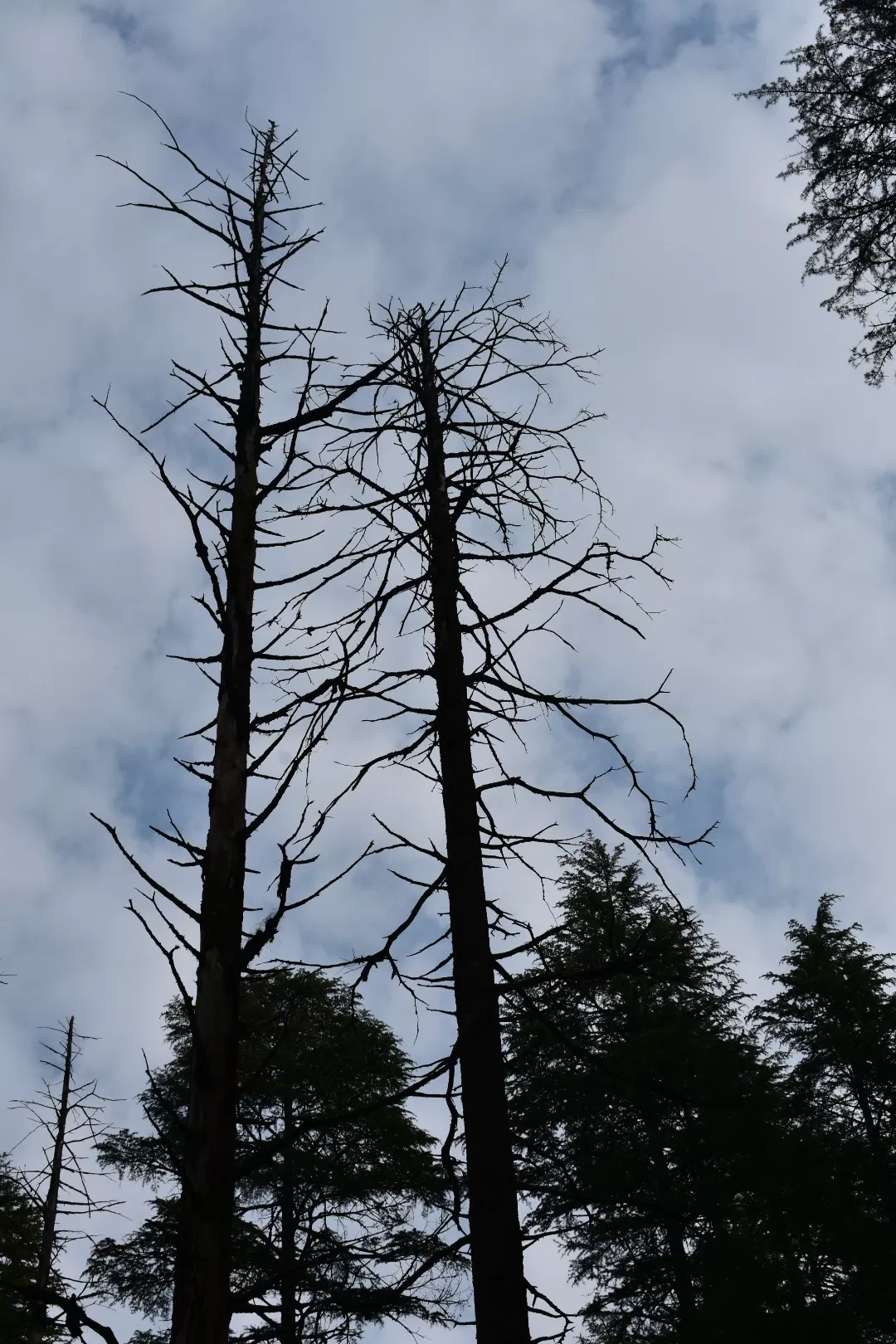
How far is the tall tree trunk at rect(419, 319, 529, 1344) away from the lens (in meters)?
3.91

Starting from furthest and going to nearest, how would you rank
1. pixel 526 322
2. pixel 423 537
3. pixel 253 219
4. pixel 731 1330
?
pixel 731 1330
pixel 526 322
pixel 423 537
pixel 253 219

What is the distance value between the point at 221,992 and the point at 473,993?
5.19 ft

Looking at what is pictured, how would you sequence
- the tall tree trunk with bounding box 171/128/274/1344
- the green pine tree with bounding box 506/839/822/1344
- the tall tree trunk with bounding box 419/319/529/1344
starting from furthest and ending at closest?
1. the green pine tree with bounding box 506/839/822/1344
2. the tall tree trunk with bounding box 419/319/529/1344
3. the tall tree trunk with bounding box 171/128/274/1344

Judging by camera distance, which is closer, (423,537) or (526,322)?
(423,537)

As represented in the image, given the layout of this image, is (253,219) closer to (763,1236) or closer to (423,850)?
(423,850)

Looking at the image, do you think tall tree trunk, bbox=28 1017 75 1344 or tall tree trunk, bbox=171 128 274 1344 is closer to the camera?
tall tree trunk, bbox=171 128 274 1344

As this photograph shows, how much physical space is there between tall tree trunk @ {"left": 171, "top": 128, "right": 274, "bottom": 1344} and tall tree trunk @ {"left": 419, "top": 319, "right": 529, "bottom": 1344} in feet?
3.71

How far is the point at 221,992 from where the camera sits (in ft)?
10.8

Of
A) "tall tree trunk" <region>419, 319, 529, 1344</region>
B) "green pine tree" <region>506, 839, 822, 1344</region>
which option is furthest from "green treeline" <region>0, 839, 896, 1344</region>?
"tall tree trunk" <region>419, 319, 529, 1344</region>

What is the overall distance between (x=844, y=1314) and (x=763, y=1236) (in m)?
1.39

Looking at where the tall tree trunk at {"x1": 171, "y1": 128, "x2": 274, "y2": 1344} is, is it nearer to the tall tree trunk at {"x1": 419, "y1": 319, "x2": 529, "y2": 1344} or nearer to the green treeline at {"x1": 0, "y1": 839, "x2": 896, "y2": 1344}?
the tall tree trunk at {"x1": 419, "y1": 319, "x2": 529, "y2": 1344}

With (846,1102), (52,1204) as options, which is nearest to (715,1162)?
(846,1102)

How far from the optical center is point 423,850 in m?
4.73

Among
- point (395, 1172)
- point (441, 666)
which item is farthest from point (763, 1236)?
point (441, 666)
